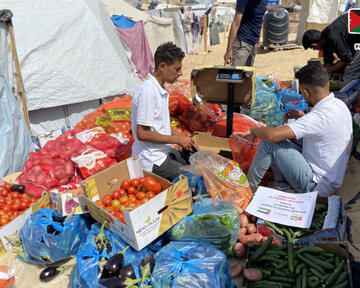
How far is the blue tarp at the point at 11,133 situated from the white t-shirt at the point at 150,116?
86.6 inches

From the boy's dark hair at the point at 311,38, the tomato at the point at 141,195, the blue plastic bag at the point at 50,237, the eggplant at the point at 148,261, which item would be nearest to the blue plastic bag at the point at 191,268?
the eggplant at the point at 148,261

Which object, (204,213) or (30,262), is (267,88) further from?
(30,262)

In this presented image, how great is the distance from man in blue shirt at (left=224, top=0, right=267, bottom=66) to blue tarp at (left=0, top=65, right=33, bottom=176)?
349 centimetres

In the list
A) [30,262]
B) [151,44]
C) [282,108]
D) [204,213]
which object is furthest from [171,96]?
[151,44]

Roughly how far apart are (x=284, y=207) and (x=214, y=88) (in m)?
2.29

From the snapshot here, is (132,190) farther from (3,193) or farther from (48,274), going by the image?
(3,193)

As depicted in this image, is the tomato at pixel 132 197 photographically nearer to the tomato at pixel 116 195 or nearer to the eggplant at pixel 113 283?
the tomato at pixel 116 195

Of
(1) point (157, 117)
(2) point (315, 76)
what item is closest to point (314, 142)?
(2) point (315, 76)

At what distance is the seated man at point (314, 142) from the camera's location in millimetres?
3070

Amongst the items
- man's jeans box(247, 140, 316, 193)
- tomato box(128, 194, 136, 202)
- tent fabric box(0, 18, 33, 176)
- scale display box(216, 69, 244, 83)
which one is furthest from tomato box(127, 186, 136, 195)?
tent fabric box(0, 18, 33, 176)

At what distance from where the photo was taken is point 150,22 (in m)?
12.7

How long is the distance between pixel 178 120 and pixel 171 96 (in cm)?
43

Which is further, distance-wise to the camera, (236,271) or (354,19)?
(354,19)

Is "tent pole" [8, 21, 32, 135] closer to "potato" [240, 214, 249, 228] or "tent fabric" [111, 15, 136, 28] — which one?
"potato" [240, 214, 249, 228]
